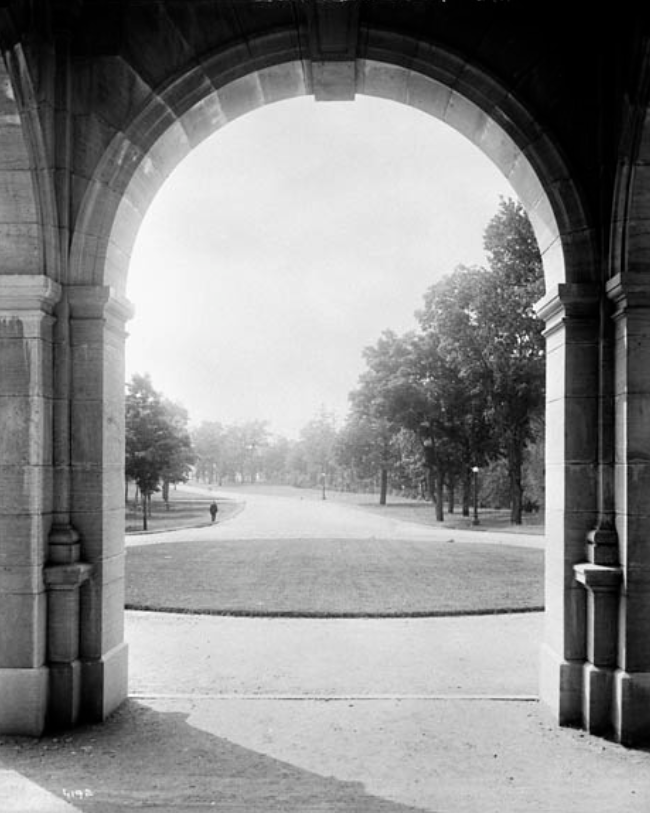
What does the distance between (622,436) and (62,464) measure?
524 cm

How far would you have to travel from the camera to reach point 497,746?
19.2ft

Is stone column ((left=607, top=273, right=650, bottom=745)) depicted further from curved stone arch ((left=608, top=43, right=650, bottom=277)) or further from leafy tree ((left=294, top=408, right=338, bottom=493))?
leafy tree ((left=294, top=408, right=338, bottom=493))

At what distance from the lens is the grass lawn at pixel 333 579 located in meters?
12.0

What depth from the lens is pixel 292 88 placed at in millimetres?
6934

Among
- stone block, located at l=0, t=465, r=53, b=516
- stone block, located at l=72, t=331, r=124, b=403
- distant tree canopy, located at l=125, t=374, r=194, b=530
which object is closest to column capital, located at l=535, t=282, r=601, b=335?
stone block, located at l=72, t=331, r=124, b=403

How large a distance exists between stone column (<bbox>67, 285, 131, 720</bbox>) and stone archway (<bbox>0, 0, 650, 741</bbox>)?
0.02m

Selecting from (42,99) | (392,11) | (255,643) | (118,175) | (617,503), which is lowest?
(255,643)

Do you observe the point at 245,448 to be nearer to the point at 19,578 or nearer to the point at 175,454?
the point at 175,454

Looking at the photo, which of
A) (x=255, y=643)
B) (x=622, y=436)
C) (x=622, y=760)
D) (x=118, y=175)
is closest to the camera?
(x=622, y=760)

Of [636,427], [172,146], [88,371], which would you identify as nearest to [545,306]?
[636,427]

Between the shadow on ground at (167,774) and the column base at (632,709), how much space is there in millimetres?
2332

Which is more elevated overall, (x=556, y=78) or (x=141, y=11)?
(x=141, y=11)

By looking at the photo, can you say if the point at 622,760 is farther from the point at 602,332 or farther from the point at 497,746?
the point at 602,332

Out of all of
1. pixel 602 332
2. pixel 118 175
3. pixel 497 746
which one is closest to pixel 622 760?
pixel 497 746
